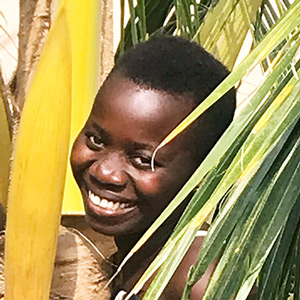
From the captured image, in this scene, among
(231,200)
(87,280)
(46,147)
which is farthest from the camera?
(87,280)

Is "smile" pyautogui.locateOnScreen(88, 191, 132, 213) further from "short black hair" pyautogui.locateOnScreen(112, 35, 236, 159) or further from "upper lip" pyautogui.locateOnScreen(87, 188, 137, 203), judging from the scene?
"short black hair" pyautogui.locateOnScreen(112, 35, 236, 159)

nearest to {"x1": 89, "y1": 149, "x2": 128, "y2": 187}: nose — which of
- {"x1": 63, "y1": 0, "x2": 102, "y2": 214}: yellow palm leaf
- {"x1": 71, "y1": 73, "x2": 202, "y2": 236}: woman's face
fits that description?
{"x1": 71, "y1": 73, "x2": 202, "y2": 236}: woman's face

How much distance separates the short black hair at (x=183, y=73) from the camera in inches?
31.0

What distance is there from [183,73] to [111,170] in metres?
0.12

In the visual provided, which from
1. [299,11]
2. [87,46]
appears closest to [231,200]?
[299,11]

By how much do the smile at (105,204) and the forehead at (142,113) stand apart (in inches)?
2.6

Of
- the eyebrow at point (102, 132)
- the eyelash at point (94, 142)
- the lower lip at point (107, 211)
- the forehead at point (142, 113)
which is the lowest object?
the lower lip at point (107, 211)

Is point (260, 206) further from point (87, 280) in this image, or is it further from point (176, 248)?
point (87, 280)

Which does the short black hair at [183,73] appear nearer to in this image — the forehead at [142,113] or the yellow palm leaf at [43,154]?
the forehead at [142,113]

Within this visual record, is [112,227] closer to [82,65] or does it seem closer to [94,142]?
[94,142]

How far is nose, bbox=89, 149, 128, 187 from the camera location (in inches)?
30.0

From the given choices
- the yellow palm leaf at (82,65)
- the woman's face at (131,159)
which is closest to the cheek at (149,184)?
the woman's face at (131,159)

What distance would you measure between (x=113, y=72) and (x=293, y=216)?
294 millimetres

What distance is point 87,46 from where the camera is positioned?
3.03 ft
